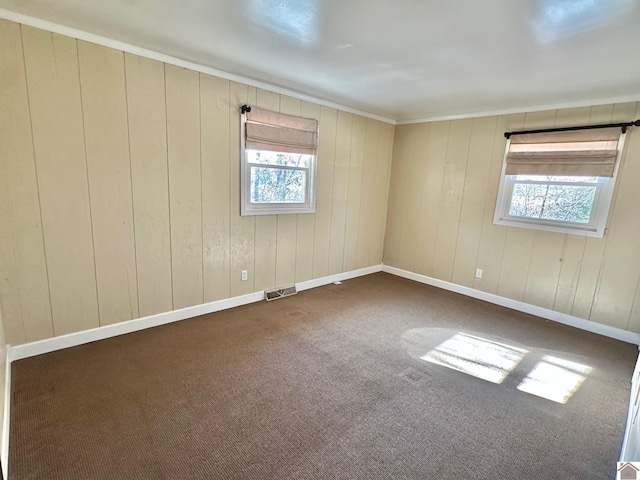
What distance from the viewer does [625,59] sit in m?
2.29

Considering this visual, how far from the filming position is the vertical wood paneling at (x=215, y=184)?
9.99ft

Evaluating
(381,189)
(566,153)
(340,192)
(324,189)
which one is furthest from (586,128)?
(324,189)

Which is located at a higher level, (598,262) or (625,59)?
(625,59)

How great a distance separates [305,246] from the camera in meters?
4.13

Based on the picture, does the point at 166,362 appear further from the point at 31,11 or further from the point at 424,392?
the point at 31,11

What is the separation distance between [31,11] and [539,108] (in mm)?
4552

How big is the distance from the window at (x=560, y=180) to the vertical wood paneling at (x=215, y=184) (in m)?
3.25

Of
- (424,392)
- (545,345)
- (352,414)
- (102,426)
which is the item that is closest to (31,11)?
(102,426)

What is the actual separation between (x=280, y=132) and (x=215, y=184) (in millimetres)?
937

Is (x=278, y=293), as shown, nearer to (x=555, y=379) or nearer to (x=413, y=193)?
(x=413, y=193)

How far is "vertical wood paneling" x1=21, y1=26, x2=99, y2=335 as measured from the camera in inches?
88.4

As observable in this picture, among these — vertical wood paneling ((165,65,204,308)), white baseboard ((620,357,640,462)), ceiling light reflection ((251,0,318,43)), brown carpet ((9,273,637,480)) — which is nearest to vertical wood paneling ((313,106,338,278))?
brown carpet ((9,273,637,480))

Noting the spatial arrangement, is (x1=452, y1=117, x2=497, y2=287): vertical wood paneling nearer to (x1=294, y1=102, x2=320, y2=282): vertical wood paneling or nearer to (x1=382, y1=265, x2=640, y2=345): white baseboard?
(x1=382, y1=265, x2=640, y2=345): white baseboard

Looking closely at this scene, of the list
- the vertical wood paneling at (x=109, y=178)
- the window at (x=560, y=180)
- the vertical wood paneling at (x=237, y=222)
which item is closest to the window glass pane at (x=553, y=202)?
the window at (x=560, y=180)
